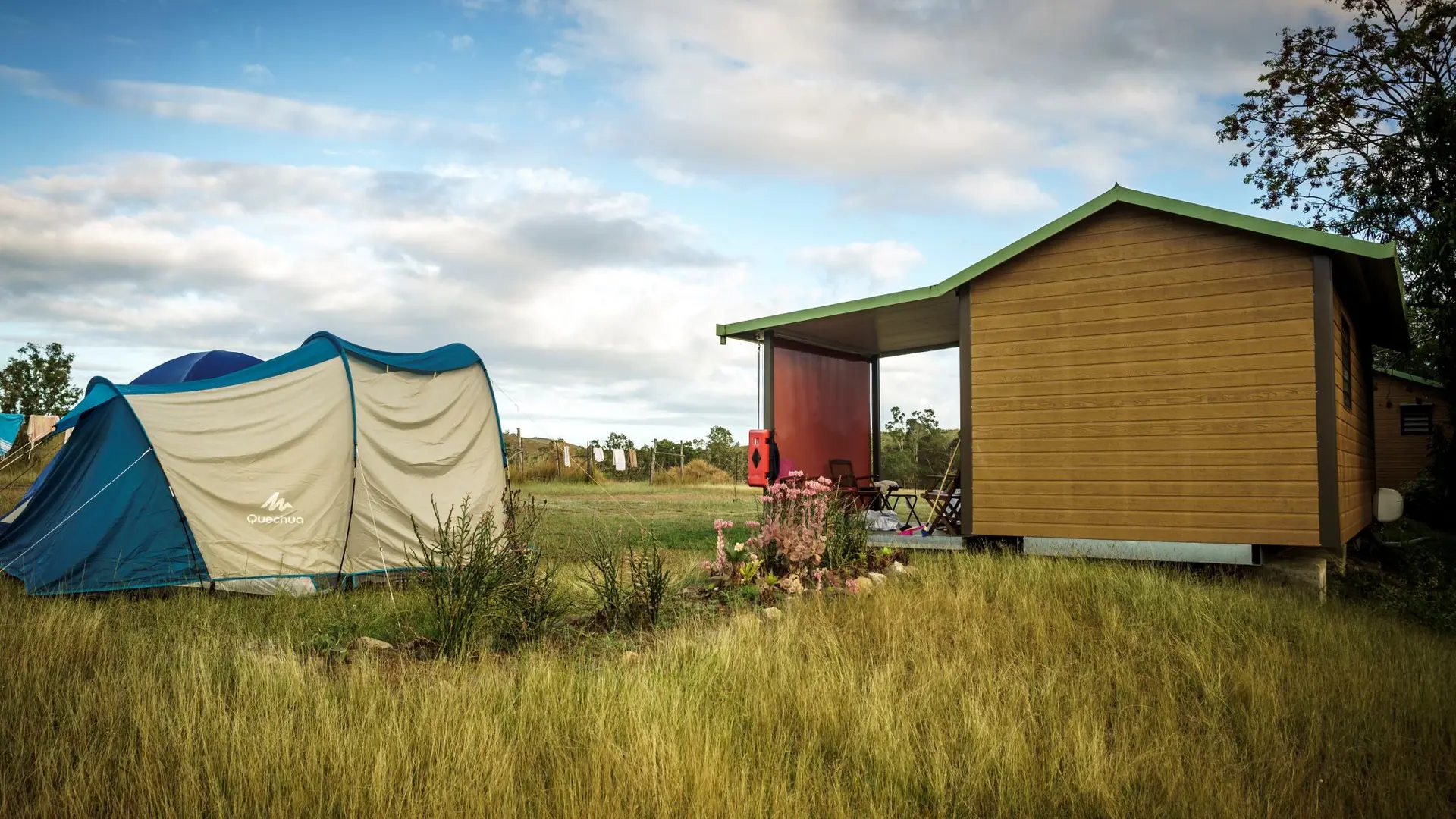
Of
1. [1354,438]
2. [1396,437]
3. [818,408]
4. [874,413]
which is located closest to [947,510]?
[818,408]

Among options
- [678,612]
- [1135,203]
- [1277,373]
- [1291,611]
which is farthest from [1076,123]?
[678,612]

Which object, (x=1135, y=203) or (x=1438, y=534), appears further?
(x=1438, y=534)

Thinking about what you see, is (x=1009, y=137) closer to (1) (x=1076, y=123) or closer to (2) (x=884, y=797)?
(1) (x=1076, y=123)

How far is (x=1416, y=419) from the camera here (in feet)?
56.5

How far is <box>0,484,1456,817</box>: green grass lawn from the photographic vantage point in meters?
2.55

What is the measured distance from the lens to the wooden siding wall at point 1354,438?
7316 millimetres

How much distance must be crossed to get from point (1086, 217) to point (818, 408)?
13.9 feet

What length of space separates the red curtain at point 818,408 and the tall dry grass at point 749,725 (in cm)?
515

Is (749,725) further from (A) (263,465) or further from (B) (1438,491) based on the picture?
(B) (1438,491)

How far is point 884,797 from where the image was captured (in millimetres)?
2654

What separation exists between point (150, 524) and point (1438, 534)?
1525cm

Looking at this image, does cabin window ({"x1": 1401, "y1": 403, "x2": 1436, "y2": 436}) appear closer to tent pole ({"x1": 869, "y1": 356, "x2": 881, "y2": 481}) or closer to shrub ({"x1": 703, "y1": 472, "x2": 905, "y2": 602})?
tent pole ({"x1": 869, "y1": 356, "x2": 881, "y2": 481})

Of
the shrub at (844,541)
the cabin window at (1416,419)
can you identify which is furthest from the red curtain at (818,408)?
the cabin window at (1416,419)

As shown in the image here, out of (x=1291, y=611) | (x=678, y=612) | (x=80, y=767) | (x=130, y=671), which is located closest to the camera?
(x=80, y=767)
